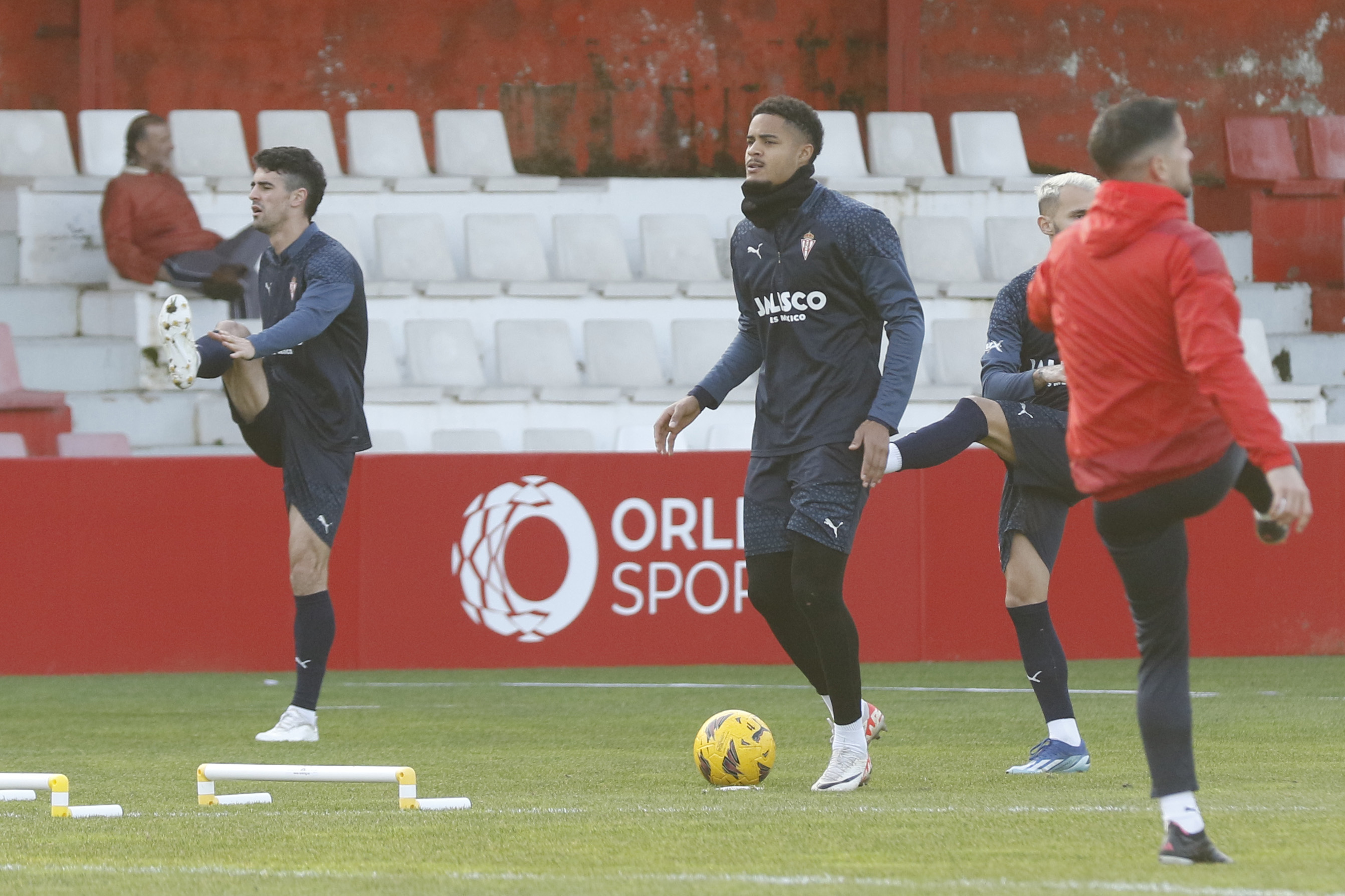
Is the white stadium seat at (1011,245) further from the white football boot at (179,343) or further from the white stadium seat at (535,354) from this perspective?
the white football boot at (179,343)

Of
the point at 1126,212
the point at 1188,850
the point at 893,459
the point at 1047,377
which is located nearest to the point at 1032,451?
the point at 1047,377

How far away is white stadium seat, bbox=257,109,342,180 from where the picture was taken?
14797 millimetres

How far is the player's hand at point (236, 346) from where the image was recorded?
280 inches

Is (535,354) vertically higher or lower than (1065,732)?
higher

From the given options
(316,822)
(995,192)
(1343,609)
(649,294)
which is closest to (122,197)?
(649,294)

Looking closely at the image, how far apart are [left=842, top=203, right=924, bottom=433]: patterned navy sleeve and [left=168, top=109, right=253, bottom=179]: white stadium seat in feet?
31.2

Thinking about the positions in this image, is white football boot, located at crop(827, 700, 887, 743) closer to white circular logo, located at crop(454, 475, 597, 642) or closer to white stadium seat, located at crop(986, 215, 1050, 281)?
white circular logo, located at crop(454, 475, 597, 642)

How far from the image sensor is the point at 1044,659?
6.46m

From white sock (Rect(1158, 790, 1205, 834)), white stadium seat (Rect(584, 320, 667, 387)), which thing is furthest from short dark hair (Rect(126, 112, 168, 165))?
white sock (Rect(1158, 790, 1205, 834))

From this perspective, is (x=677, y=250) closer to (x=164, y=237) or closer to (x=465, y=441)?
(x=465, y=441)

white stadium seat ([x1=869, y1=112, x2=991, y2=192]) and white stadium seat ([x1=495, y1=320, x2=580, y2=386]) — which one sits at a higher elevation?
white stadium seat ([x1=869, y1=112, x2=991, y2=192])

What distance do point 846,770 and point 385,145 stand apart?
33.8 ft

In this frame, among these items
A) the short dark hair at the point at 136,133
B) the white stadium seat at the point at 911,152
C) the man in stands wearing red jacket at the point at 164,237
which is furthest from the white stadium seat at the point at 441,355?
the white stadium seat at the point at 911,152

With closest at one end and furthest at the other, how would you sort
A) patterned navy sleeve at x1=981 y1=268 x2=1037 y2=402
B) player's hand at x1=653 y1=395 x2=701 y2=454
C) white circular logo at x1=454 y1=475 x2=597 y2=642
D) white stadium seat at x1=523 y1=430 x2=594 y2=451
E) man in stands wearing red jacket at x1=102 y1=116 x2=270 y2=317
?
player's hand at x1=653 y1=395 x2=701 y2=454 < patterned navy sleeve at x1=981 y1=268 x2=1037 y2=402 < white circular logo at x1=454 y1=475 x2=597 y2=642 < white stadium seat at x1=523 y1=430 x2=594 y2=451 < man in stands wearing red jacket at x1=102 y1=116 x2=270 y2=317
